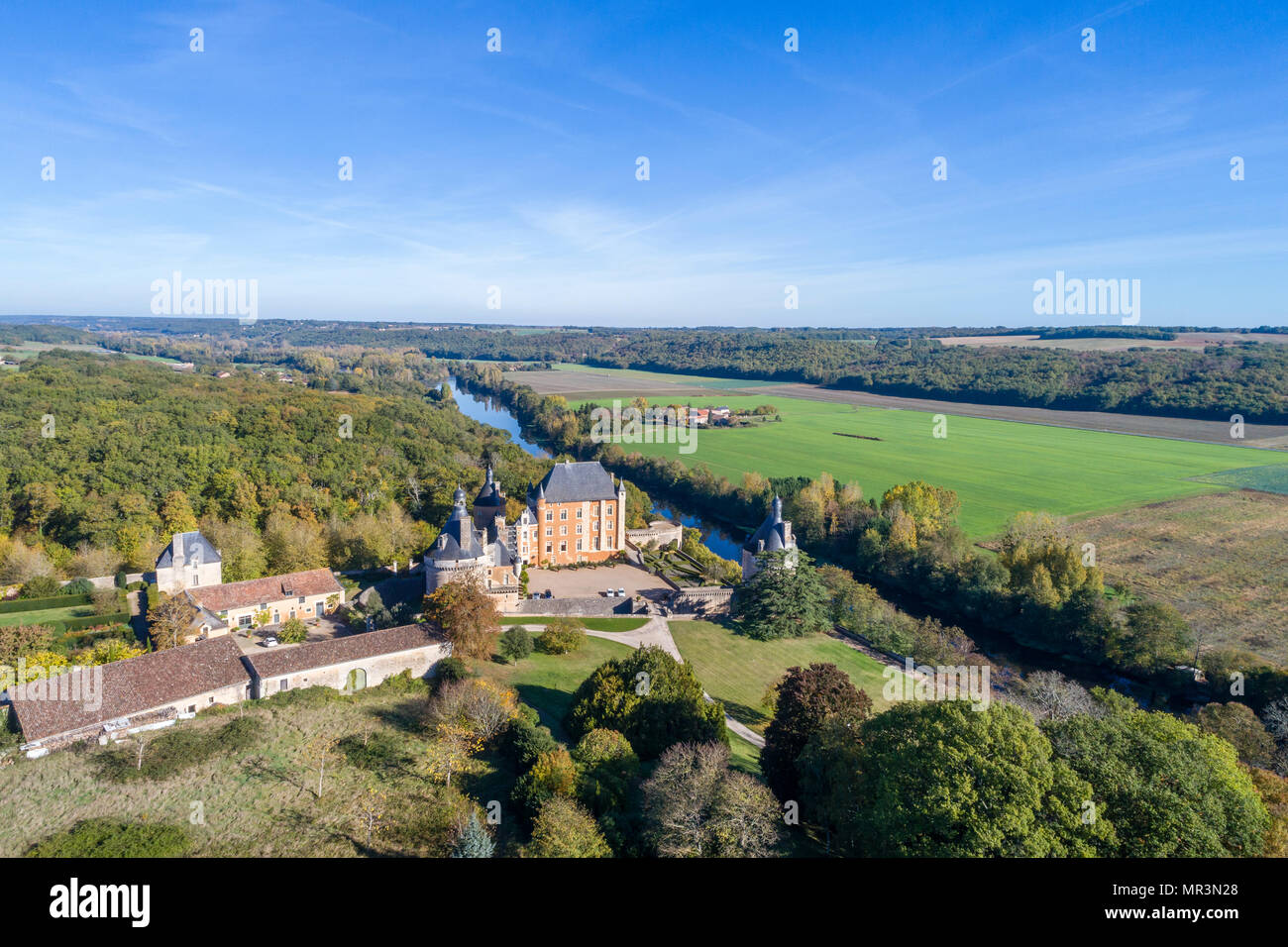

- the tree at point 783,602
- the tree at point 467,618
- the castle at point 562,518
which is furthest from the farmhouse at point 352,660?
the tree at point 783,602

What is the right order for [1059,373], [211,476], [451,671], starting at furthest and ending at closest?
1. [1059,373]
2. [211,476]
3. [451,671]

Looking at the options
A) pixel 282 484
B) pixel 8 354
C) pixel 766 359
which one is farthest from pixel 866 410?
pixel 8 354

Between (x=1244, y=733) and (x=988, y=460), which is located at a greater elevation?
(x=988, y=460)

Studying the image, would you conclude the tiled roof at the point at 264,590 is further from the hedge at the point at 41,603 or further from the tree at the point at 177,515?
the tree at the point at 177,515

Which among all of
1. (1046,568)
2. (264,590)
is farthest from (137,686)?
(1046,568)

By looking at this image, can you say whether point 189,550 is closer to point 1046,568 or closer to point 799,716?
point 799,716

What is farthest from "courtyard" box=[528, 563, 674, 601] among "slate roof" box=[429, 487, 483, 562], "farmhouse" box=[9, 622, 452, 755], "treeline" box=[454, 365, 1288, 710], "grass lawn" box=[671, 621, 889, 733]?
"farmhouse" box=[9, 622, 452, 755]
